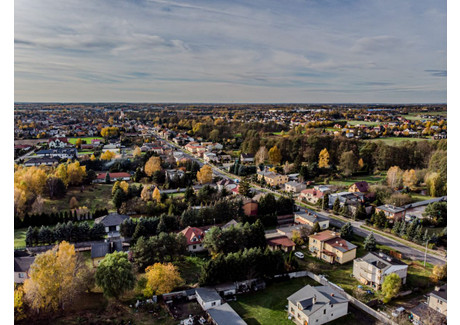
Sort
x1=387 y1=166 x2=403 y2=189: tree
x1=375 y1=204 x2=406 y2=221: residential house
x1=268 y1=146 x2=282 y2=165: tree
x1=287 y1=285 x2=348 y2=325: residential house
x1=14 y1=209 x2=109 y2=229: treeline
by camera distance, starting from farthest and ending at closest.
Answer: x1=268 y1=146 x2=282 y2=165: tree < x1=387 y1=166 x2=403 y2=189: tree < x1=375 y1=204 x2=406 y2=221: residential house < x1=14 y1=209 x2=109 y2=229: treeline < x1=287 y1=285 x2=348 y2=325: residential house

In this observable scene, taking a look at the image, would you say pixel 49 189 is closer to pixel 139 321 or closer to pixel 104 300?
pixel 104 300

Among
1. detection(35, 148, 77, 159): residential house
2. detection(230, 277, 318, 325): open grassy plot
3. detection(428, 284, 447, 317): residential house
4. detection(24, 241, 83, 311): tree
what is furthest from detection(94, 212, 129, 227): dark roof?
detection(35, 148, 77, 159): residential house

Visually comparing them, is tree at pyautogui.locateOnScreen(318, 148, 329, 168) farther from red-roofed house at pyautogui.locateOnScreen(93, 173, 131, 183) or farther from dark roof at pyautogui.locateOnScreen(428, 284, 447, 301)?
dark roof at pyautogui.locateOnScreen(428, 284, 447, 301)

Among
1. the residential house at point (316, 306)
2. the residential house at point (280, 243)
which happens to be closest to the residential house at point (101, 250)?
the residential house at point (280, 243)

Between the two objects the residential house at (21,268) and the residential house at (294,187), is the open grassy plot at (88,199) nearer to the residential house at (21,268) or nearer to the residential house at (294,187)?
the residential house at (21,268)

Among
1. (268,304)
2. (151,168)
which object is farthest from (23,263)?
(151,168)

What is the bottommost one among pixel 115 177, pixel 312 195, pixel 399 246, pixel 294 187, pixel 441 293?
pixel 399 246

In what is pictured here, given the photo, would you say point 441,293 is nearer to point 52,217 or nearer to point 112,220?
point 112,220

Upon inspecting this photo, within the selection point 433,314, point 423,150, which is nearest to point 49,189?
point 433,314
